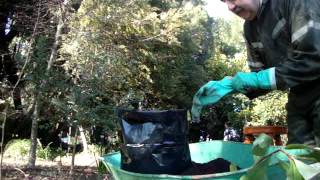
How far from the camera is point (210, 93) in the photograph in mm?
1815

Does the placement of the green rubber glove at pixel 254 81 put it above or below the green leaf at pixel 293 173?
above

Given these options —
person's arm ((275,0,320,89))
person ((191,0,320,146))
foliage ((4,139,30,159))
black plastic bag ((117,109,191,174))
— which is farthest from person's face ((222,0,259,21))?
foliage ((4,139,30,159))

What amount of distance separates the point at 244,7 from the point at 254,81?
13.8 inches

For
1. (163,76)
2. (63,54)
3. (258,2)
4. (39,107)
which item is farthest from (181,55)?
(258,2)

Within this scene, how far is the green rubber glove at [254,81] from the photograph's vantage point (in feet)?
5.94

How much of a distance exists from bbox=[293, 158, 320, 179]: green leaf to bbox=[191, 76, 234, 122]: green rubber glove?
1.12 meters

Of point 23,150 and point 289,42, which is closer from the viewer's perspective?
point 289,42

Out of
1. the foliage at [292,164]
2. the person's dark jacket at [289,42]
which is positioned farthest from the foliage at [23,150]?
the foliage at [292,164]

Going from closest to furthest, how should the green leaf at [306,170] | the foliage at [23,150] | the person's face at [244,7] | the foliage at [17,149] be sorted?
the green leaf at [306,170] < the person's face at [244,7] < the foliage at [23,150] < the foliage at [17,149]

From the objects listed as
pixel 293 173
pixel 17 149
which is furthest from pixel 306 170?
pixel 17 149

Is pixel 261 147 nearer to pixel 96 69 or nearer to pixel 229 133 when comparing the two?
pixel 96 69

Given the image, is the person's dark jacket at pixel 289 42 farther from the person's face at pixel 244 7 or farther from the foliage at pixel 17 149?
the foliage at pixel 17 149

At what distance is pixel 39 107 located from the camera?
9359mm

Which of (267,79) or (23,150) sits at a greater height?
(267,79)
